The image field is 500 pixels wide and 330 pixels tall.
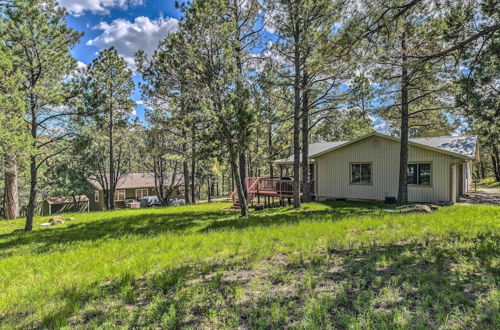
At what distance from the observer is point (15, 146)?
7.12 m

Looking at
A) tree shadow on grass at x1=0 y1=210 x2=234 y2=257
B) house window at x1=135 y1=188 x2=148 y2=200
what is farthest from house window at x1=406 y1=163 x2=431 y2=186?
house window at x1=135 y1=188 x2=148 y2=200

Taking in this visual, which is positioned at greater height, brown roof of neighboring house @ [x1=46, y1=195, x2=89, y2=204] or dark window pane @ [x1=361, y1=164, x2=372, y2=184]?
dark window pane @ [x1=361, y1=164, x2=372, y2=184]

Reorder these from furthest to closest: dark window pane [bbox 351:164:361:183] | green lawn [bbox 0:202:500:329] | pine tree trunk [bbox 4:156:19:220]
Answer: dark window pane [bbox 351:164:361:183], pine tree trunk [bbox 4:156:19:220], green lawn [bbox 0:202:500:329]

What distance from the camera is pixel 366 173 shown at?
14.1m

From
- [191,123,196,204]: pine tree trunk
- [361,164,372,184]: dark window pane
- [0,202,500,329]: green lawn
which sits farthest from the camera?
[361,164,372,184]: dark window pane

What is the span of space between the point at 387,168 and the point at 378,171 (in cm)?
44

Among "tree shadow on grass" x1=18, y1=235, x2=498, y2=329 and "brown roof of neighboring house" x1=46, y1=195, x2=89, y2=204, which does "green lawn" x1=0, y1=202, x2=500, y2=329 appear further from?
"brown roof of neighboring house" x1=46, y1=195, x2=89, y2=204

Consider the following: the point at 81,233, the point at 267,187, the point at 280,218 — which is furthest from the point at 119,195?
the point at 280,218

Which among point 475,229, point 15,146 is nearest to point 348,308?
point 475,229

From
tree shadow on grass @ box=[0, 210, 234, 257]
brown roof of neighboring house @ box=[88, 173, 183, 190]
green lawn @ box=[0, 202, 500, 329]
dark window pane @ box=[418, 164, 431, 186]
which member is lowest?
tree shadow on grass @ box=[0, 210, 234, 257]

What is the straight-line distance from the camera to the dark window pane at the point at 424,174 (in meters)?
12.6

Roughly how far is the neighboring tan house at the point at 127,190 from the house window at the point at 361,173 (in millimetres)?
19817

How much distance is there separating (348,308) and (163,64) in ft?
29.3

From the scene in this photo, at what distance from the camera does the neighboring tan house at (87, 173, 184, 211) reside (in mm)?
30234
